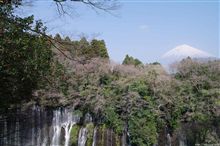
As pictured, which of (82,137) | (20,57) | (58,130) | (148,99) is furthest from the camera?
(148,99)

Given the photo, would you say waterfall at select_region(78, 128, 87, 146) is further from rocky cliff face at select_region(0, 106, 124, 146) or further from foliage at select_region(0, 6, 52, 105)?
foliage at select_region(0, 6, 52, 105)

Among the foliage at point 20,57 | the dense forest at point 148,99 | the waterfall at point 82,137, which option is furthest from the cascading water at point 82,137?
the foliage at point 20,57

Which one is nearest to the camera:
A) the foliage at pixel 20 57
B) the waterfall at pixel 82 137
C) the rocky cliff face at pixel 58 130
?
the foliage at pixel 20 57

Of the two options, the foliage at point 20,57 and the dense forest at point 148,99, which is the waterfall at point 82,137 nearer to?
the dense forest at point 148,99

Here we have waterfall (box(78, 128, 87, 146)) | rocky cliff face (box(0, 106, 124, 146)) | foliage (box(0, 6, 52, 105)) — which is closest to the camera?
foliage (box(0, 6, 52, 105))

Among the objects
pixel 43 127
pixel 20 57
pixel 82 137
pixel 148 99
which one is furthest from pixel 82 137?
pixel 20 57

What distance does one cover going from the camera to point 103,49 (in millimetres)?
25953

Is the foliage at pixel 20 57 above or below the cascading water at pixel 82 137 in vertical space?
above

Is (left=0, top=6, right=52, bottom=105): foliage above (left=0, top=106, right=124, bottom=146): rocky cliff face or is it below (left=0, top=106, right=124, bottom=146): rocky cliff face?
above

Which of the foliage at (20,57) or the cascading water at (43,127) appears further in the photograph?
the cascading water at (43,127)

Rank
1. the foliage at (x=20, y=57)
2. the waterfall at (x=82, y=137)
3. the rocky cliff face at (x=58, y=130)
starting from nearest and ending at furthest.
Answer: the foliage at (x=20, y=57) → the rocky cliff face at (x=58, y=130) → the waterfall at (x=82, y=137)

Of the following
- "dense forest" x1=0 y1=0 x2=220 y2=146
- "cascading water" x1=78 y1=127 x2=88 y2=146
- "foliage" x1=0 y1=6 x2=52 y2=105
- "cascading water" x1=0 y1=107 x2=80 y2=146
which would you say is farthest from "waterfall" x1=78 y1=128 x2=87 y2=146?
"foliage" x1=0 y1=6 x2=52 y2=105

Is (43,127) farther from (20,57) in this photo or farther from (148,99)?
(20,57)

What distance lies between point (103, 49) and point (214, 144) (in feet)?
35.0
